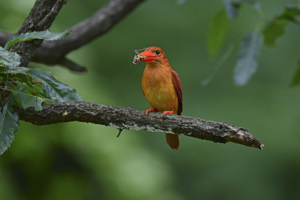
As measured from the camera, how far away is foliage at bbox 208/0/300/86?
259 centimetres

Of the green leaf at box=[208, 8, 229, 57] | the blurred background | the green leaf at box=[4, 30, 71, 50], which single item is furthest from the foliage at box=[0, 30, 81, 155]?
the blurred background

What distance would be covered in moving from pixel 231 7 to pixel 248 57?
345mm

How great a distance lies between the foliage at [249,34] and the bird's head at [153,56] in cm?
72

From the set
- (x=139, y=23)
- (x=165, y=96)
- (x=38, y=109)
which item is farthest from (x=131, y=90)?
(x=38, y=109)

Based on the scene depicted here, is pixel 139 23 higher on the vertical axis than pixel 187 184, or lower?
higher

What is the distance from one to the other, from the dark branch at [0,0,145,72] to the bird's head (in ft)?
3.16

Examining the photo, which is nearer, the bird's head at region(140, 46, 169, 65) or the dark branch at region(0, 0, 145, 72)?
the bird's head at region(140, 46, 169, 65)

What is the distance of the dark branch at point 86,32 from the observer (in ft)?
14.0

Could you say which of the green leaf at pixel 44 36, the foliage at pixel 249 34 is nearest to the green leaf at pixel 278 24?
the foliage at pixel 249 34

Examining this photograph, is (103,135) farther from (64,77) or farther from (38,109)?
(38,109)

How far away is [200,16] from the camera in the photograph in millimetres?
9945

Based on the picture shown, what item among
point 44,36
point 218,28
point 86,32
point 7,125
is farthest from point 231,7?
point 86,32

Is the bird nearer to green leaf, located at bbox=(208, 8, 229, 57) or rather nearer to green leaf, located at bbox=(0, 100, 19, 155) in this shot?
green leaf, located at bbox=(208, 8, 229, 57)

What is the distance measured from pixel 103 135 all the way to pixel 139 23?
4.33 meters
